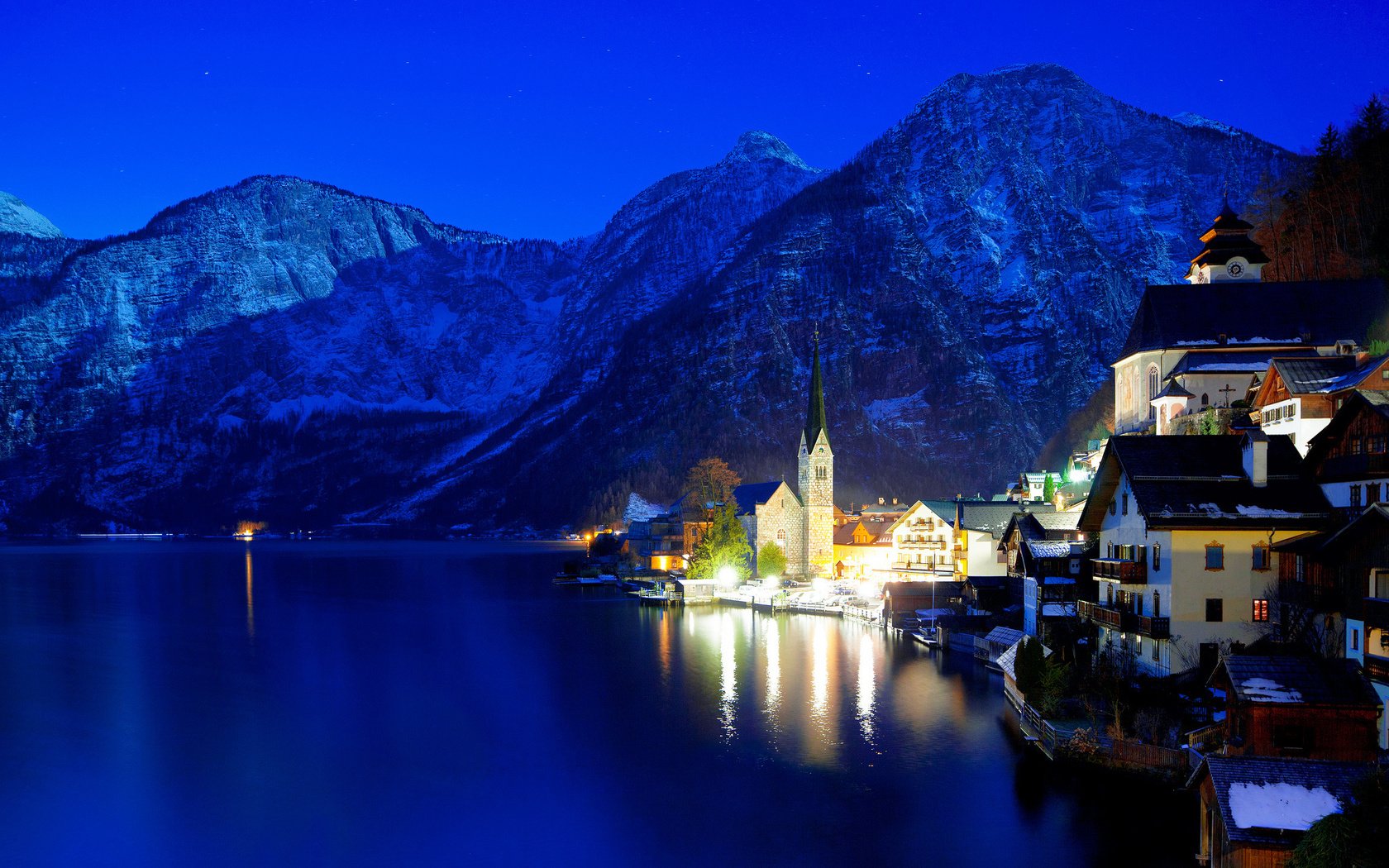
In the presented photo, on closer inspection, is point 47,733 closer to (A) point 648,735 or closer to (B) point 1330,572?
(A) point 648,735

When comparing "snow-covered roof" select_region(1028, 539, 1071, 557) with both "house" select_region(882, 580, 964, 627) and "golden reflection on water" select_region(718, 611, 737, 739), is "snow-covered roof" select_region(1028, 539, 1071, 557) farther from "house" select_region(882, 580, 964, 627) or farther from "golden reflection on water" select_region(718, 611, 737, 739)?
"house" select_region(882, 580, 964, 627)

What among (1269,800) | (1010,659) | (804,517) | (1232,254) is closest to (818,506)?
(804,517)

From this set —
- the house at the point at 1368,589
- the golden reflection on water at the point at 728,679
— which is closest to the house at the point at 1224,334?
the house at the point at 1368,589

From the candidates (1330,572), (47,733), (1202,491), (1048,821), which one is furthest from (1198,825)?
(47,733)

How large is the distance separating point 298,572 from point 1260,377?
442ft

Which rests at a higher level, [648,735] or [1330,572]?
[1330,572]

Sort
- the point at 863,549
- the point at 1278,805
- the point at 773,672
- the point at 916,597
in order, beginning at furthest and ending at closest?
1. the point at 863,549
2. the point at 916,597
3. the point at 773,672
4. the point at 1278,805

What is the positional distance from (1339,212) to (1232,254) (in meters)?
8.30

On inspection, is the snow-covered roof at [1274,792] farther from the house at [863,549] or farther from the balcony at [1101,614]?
the house at [863,549]

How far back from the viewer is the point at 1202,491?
123 feet

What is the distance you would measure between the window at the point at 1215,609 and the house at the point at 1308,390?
6.94 metres

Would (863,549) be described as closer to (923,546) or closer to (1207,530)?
(923,546)

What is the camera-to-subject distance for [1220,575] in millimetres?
36812

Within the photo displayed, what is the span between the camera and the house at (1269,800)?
22.3 meters
